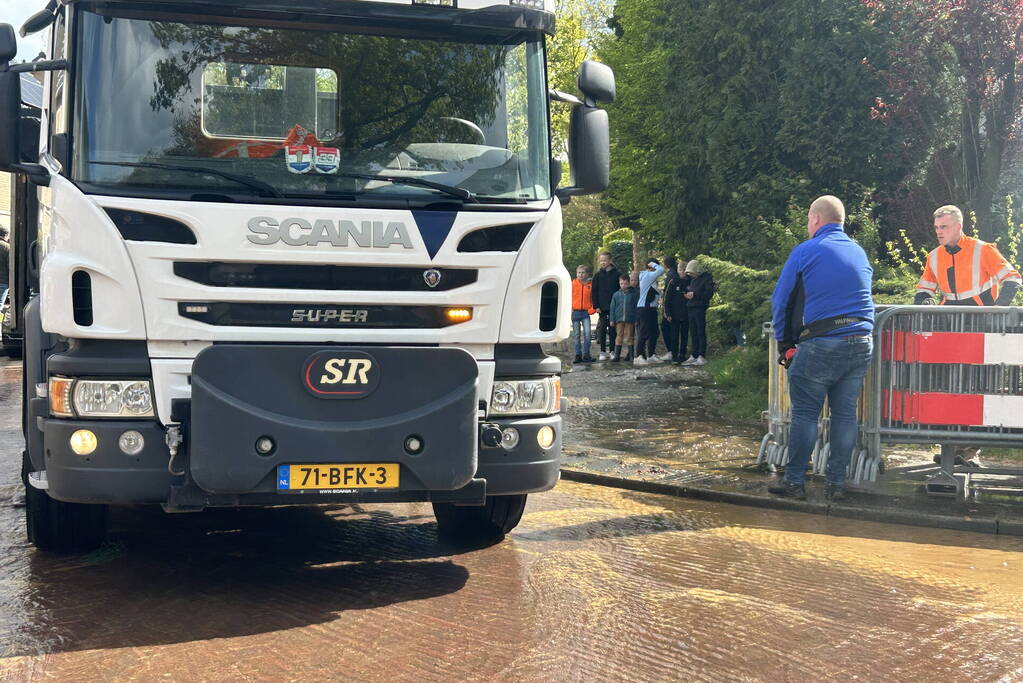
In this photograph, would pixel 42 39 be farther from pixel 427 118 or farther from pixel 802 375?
pixel 802 375

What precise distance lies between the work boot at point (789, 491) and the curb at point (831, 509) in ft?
0.30

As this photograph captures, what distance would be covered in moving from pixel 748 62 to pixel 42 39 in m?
17.7

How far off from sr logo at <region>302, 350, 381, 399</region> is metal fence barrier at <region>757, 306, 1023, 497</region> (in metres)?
4.38

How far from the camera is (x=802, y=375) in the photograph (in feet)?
27.4

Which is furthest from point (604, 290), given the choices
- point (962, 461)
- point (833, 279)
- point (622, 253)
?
point (622, 253)

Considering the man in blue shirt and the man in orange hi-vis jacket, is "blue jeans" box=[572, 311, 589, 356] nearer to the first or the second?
the man in orange hi-vis jacket

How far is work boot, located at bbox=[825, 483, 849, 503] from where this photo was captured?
838 cm

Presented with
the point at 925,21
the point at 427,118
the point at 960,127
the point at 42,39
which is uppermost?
the point at 925,21

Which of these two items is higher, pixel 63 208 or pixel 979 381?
pixel 63 208

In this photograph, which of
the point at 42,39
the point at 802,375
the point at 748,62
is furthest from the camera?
the point at 748,62

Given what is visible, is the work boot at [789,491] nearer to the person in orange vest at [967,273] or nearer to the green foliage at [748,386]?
the person in orange vest at [967,273]

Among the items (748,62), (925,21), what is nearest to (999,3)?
(925,21)

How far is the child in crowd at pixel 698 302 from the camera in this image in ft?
61.8

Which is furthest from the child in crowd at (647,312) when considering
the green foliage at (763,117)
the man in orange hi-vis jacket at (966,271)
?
the man in orange hi-vis jacket at (966,271)
